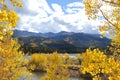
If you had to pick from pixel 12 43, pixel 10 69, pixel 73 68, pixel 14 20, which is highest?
pixel 14 20

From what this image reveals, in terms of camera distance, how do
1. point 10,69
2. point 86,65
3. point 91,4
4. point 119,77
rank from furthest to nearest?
point 10,69, point 91,4, point 86,65, point 119,77

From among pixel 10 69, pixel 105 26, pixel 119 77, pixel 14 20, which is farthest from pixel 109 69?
pixel 10 69

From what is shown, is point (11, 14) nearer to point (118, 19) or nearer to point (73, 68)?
point (118, 19)

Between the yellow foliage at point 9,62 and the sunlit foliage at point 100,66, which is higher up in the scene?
the sunlit foliage at point 100,66

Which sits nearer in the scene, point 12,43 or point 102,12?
point 102,12

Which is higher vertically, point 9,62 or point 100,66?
point 100,66

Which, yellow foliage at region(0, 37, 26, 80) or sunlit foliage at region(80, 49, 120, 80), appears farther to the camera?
yellow foliage at region(0, 37, 26, 80)

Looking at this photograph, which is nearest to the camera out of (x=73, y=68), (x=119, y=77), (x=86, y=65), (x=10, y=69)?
(x=119, y=77)

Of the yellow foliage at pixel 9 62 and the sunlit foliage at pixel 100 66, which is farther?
the yellow foliage at pixel 9 62

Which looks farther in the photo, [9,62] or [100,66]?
[9,62]

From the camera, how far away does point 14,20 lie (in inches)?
318

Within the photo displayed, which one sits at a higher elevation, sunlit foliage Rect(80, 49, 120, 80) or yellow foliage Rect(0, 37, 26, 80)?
sunlit foliage Rect(80, 49, 120, 80)

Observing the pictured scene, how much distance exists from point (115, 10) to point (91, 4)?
943mm

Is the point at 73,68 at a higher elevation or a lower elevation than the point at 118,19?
lower
